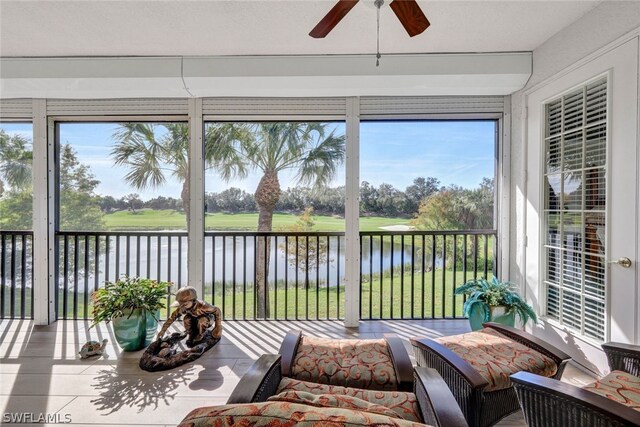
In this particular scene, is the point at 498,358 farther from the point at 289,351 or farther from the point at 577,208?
the point at 577,208

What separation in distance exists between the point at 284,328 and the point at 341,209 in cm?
136

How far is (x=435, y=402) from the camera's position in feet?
3.68

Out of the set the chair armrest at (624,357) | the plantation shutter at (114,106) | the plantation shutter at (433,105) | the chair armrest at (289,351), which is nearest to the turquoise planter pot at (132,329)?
the chair armrest at (289,351)

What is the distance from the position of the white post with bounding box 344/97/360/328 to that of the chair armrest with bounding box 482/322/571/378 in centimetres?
135

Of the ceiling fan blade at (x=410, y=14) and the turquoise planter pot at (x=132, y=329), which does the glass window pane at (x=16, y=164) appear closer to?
the turquoise planter pot at (x=132, y=329)

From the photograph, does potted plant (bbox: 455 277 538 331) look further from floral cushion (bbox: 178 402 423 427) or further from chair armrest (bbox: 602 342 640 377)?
floral cushion (bbox: 178 402 423 427)

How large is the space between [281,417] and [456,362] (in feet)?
3.88

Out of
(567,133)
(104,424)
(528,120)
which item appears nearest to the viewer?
(104,424)

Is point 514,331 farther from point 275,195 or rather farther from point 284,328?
point 275,195

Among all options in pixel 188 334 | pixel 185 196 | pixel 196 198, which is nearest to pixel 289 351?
pixel 188 334

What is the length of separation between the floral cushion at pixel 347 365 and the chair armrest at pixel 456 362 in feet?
0.70

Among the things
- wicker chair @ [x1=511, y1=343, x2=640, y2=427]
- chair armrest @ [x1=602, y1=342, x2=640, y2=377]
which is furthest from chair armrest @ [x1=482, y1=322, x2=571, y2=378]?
wicker chair @ [x1=511, y1=343, x2=640, y2=427]

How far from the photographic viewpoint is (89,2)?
2.15m

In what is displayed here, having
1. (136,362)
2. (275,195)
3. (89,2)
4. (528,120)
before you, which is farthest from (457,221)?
(89,2)
